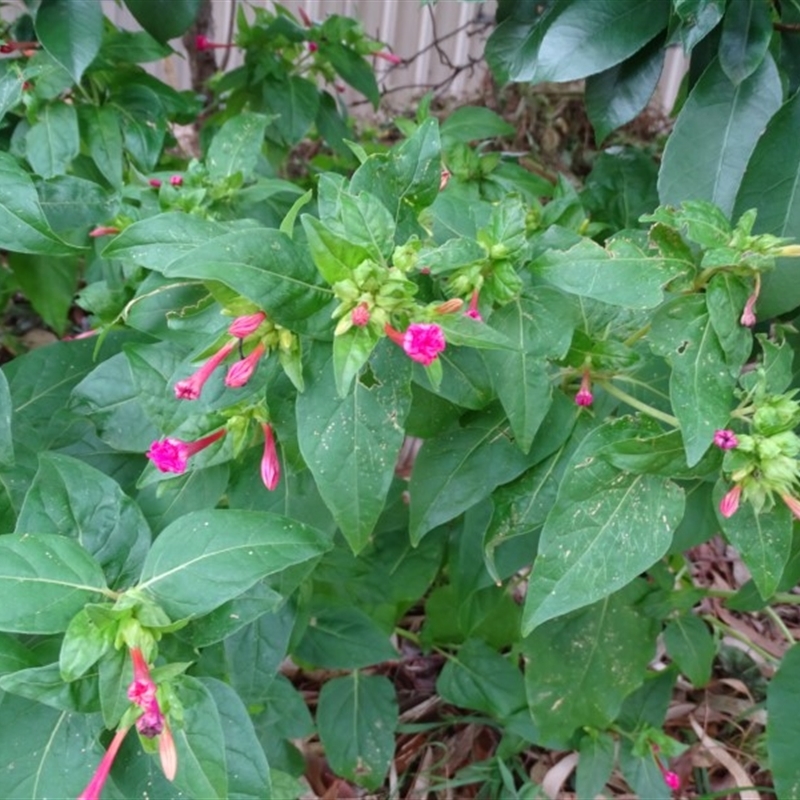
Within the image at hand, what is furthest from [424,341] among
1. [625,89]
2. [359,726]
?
[359,726]

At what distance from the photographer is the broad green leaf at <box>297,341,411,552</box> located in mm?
728

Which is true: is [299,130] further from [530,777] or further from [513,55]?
[530,777]

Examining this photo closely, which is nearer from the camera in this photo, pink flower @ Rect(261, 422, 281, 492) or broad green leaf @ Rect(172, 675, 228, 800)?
broad green leaf @ Rect(172, 675, 228, 800)

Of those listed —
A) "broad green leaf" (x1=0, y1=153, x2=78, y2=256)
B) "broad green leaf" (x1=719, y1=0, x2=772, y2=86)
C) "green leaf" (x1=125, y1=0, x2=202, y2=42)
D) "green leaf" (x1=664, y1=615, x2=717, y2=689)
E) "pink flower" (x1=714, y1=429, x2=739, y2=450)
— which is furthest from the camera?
"green leaf" (x1=664, y1=615, x2=717, y2=689)

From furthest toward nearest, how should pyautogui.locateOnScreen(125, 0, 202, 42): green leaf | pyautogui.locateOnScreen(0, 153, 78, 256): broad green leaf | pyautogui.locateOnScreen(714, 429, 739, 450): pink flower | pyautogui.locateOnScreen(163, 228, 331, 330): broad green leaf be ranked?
1. pyautogui.locateOnScreen(125, 0, 202, 42): green leaf
2. pyautogui.locateOnScreen(0, 153, 78, 256): broad green leaf
3. pyautogui.locateOnScreen(714, 429, 739, 450): pink flower
4. pyautogui.locateOnScreen(163, 228, 331, 330): broad green leaf

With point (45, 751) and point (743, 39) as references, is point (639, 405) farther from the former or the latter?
point (45, 751)

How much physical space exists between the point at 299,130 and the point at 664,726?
4.37 feet

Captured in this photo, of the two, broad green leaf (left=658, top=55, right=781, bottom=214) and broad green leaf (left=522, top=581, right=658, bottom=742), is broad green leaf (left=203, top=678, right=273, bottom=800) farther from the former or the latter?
broad green leaf (left=658, top=55, right=781, bottom=214)

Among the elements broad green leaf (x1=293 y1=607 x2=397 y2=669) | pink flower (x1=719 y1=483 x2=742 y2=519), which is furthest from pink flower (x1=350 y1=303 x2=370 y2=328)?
broad green leaf (x1=293 y1=607 x2=397 y2=669)

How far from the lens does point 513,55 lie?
4.01 feet

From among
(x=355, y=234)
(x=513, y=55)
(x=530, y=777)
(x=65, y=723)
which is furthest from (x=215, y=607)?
(x=530, y=777)

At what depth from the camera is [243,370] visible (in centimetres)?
71

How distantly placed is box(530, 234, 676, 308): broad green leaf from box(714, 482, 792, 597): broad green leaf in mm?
199

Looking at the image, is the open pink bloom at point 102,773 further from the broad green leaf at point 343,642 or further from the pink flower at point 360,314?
the broad green leaf at point 343,642
